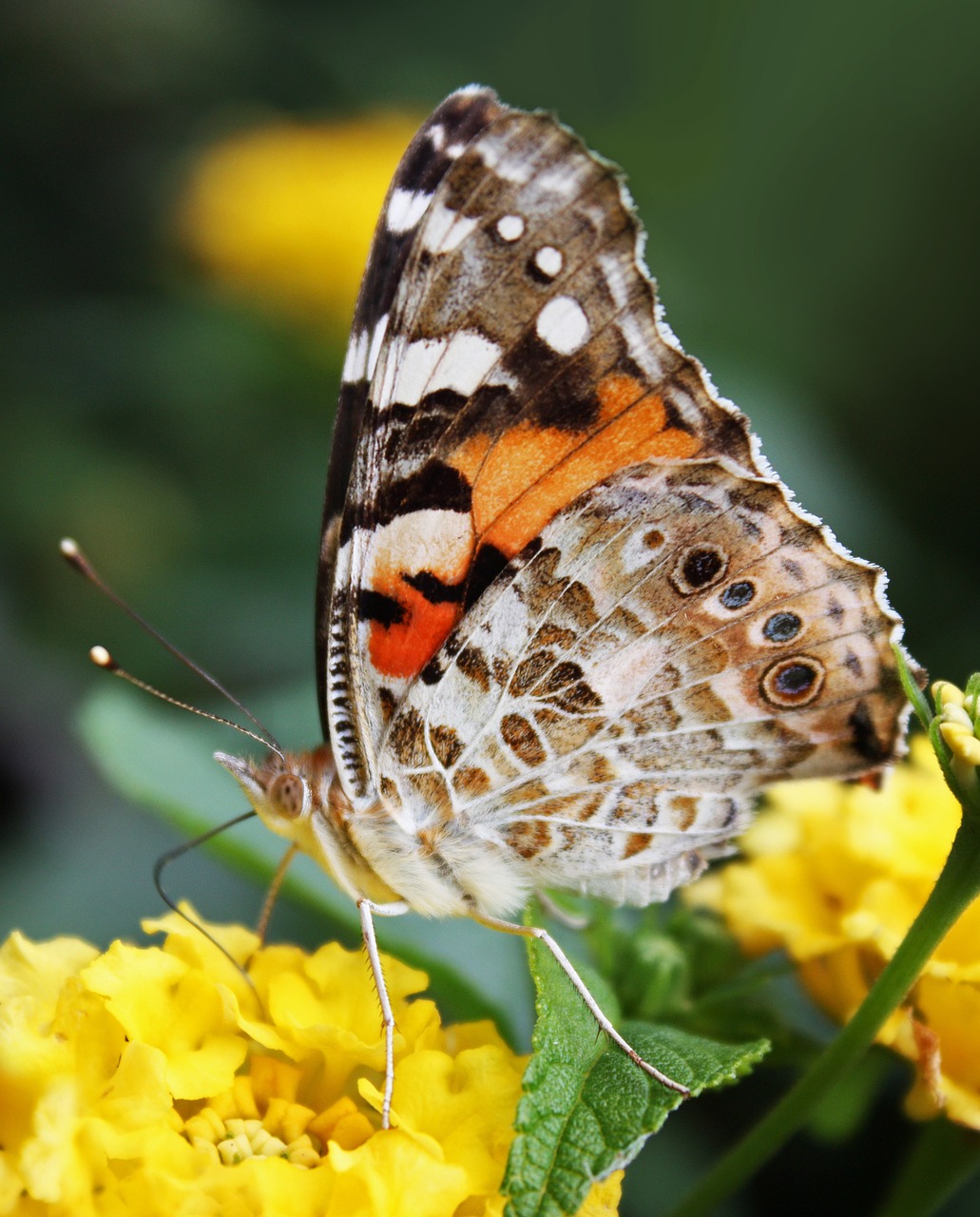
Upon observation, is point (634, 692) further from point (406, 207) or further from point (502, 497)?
point (406, 207)

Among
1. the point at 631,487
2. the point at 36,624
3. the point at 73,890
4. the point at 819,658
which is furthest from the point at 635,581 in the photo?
the point at 36,624

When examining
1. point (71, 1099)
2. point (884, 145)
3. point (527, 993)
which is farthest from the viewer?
point (884, 145)

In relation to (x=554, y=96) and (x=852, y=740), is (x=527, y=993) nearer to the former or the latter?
(x=852, y=740)

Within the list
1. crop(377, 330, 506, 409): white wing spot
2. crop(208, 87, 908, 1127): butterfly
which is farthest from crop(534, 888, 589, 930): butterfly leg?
crop(377, 330, 506, 409): white wing spot

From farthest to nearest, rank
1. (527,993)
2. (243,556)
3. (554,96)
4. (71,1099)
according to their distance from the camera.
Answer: (554,96) < (243,556) < (527,993) < (71,1099)

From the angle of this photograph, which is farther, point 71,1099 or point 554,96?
point 554,96

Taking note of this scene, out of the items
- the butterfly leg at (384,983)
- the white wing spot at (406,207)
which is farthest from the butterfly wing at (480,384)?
the butterfly leg at (384,983)

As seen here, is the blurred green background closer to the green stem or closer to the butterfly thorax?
the butterfly thorax
